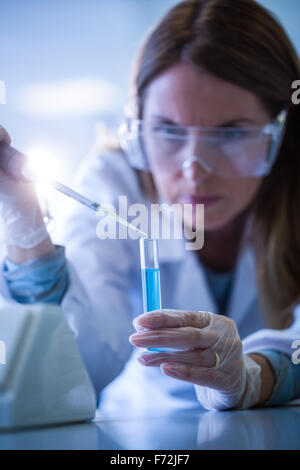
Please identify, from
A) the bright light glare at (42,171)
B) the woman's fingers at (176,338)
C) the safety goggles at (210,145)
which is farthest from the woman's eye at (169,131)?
the woman's fingers at (176,338)

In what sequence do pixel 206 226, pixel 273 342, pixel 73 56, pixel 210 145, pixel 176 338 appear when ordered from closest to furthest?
pixel 176 338 → pixel 273 342 → pixel 210 145 → pixel 206 226 → pixel 73 56

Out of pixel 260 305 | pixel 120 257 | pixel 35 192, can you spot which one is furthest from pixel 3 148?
pixel 260 305

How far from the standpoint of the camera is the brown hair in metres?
1.38

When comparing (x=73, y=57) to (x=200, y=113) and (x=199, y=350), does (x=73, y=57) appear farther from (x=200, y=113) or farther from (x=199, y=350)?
(x=199, y=350)

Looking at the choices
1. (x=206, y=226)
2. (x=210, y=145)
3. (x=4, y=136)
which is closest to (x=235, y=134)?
(x=210, y=145)

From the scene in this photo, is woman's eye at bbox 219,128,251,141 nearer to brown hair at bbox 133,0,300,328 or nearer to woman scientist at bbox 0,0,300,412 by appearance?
woman scientist at bbox 0,0,300,412

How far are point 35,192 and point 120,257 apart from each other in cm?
53

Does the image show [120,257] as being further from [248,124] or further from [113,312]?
[248,124]

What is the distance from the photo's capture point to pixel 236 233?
5.95ft

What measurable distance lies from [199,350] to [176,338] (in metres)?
0.08

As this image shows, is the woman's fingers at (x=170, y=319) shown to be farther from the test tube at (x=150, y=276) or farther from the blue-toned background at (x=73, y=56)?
the blue-toned background at (x=73, y=56)

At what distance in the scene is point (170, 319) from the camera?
85 cm

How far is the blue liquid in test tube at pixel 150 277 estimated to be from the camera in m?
0.90

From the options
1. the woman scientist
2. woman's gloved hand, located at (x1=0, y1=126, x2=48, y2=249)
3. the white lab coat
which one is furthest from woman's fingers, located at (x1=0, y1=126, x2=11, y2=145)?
the white lab coat
